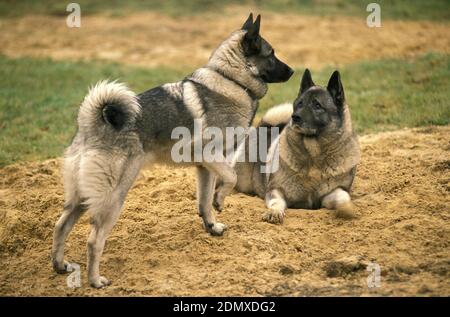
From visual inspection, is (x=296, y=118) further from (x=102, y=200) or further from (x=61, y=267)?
(x=61, y=267)

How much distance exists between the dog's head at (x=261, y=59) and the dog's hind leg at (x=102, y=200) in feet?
5.13

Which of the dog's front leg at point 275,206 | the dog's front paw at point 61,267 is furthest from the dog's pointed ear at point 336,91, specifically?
the dog's front paw at point 61,267

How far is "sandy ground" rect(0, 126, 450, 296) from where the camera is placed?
4.57m

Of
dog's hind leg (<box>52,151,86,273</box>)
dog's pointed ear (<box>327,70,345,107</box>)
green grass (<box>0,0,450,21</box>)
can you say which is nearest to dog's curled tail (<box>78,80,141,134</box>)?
dog's hind leg (<box>52,151,86,273</box>)

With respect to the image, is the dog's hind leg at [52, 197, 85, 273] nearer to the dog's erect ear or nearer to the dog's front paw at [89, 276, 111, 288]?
the dog's front paw at [89, 276, 111, 288]

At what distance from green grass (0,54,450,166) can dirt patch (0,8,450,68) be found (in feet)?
2.74

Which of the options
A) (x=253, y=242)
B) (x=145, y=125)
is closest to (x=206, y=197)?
(x=253, y=242)

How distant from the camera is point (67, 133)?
29.9 feet

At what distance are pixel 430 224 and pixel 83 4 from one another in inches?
584

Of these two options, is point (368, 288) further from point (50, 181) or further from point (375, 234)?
point (50, 181)

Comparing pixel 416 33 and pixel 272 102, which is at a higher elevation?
pixel 416 33

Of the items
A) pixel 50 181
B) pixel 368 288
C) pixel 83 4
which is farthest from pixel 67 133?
pixel 83 4

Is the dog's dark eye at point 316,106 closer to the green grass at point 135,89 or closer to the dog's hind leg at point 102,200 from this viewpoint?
the dog's hind leg at point 102,200

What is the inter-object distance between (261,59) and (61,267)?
2501 mm
